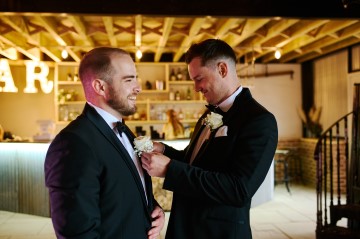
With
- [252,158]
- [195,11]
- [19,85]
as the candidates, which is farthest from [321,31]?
[19,85]

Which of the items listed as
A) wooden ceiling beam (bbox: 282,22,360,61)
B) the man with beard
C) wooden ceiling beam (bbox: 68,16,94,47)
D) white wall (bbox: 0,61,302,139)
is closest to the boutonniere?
the man with beard

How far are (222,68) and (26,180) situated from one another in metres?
5.11

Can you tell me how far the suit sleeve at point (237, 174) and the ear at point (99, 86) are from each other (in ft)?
1.55

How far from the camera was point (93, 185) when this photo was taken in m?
1.44

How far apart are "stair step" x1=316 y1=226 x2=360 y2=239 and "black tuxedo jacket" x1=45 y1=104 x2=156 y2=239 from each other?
3.33 metres

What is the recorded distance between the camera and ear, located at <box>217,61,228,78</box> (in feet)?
6.19

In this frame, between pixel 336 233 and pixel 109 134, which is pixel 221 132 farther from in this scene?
pixel 336 233

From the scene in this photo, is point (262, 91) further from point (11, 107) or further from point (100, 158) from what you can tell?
point (100, 158)

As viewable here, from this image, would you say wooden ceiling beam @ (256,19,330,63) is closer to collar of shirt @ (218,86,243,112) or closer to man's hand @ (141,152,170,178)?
collar of shirt @ (218,86,243,112)

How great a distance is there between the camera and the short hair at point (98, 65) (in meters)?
1.62

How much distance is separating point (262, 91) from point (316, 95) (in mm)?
1391

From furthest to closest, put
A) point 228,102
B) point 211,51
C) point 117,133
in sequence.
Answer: point 228,102 < point 211,51 < point 117,133

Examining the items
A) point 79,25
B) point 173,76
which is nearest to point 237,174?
point 79,25

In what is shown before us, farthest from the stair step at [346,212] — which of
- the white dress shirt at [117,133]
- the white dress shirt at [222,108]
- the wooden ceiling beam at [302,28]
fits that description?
the white dress shirt at [117,133]
